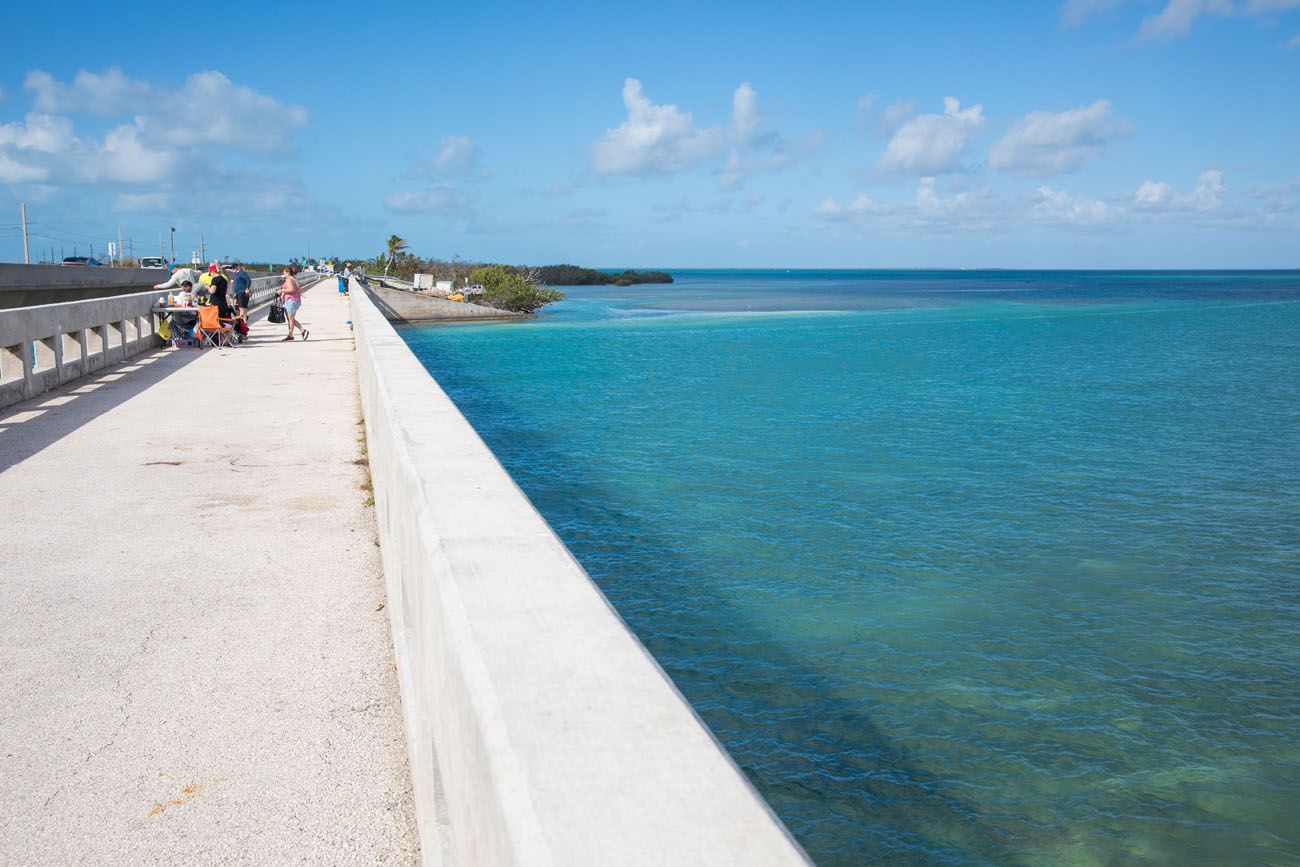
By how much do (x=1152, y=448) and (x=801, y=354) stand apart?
22154 millimetres

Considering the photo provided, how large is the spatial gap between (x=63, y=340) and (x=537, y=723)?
51.5 feet

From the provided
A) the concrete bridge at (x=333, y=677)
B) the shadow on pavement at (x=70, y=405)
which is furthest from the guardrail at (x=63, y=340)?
the concrete bridge at (x=333, y=677)

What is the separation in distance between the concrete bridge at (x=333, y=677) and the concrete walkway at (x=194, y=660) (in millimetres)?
15

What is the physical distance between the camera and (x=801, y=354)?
40.4m

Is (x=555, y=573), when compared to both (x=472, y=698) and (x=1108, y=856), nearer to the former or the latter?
(x=472, y=698)

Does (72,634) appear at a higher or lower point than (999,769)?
higher

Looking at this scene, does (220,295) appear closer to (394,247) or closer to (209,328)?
(209,328)

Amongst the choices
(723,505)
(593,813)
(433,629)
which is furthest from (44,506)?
(723,505)

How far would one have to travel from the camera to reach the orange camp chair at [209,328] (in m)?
20.6

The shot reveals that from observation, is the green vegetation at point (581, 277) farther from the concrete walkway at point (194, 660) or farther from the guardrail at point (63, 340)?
the concrete walkway at point (194, 660)

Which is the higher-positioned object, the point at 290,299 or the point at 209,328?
the point at 290,299

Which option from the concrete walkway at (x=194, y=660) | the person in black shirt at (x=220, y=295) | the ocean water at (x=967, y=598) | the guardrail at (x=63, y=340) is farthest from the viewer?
the person in black shirt at (x=220, y=295)

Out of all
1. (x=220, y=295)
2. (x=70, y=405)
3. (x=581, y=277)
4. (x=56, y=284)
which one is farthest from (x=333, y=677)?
(x=581, y=277)

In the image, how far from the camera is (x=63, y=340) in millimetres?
15148
